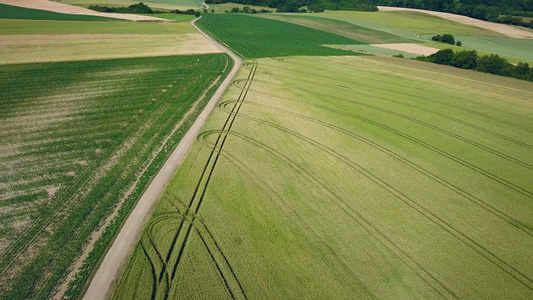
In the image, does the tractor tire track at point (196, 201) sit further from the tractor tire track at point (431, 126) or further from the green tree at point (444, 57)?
the green tree at point (444, 57)

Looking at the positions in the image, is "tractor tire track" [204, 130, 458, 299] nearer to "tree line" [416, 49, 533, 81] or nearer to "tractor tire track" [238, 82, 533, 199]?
"tractor tire track" [238, 82, 533, 199]

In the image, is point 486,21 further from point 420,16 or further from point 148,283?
point 148,283

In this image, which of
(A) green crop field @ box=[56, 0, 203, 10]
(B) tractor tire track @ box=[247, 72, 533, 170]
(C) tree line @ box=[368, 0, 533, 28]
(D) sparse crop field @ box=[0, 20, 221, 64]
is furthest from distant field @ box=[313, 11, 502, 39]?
(A) green crop field @ box=[56, 0, 203, 10]

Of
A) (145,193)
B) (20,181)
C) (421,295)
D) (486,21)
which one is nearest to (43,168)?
(20,181)

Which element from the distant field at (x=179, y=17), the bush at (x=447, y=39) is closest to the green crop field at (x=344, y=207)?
the bush at (x=447, y=39)

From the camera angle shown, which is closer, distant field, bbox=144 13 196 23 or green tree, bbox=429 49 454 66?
green tree, bbox=429 49 454 66
